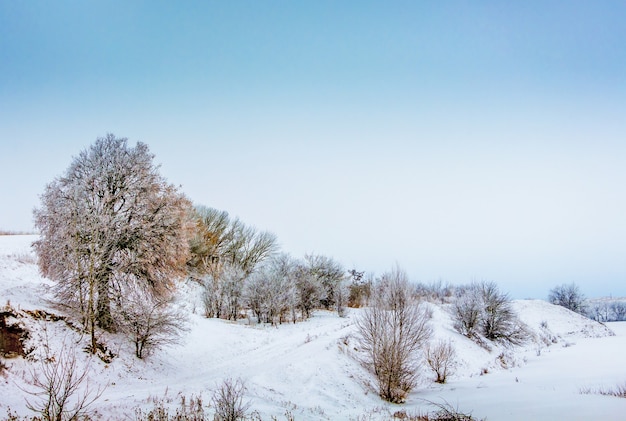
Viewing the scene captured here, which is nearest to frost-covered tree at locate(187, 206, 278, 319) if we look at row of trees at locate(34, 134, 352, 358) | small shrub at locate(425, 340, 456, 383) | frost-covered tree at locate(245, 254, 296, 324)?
frost-covered tree at locate(245, 254, 296, 324)

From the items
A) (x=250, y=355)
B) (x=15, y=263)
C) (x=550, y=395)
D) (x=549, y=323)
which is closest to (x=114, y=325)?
(x=250, y=355)

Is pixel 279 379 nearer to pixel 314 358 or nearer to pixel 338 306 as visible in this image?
pixel 314 358

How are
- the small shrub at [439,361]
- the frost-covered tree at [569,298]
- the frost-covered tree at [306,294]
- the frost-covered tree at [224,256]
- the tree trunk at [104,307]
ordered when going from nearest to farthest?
the tree trunk at [104,307] < the small shrub at [439,361] < the frost-covered tree at [224,256] < the frost-covered tree at [306,294] < the frost-covered tree at [569,298]

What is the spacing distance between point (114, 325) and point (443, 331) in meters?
30.5

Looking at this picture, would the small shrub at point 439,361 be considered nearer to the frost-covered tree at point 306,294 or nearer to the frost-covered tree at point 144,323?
the frost-covered tree at point 144,323

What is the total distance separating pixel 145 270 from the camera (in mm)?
22406

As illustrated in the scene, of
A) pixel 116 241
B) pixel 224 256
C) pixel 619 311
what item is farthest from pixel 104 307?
pixel 619 311

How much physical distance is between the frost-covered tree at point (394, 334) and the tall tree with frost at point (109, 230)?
41.7 feet

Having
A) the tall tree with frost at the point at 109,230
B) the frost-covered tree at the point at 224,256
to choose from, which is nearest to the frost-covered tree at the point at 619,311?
the frost-covered tree at the point at 224,256

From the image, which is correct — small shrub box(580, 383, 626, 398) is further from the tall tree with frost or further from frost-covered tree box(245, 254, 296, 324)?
frost-covered tree box(245, 254, 296, 324)

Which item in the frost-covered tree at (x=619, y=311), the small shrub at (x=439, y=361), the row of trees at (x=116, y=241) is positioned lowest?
the small shrub at (x=439, y=361)

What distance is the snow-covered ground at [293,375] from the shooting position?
14.8 m

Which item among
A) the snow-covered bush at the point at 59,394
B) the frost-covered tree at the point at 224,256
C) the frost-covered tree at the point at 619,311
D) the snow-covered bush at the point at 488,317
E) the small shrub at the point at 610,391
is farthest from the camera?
the frost-covered tree at the point at 619,311

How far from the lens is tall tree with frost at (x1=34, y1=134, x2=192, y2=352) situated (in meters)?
20.2
